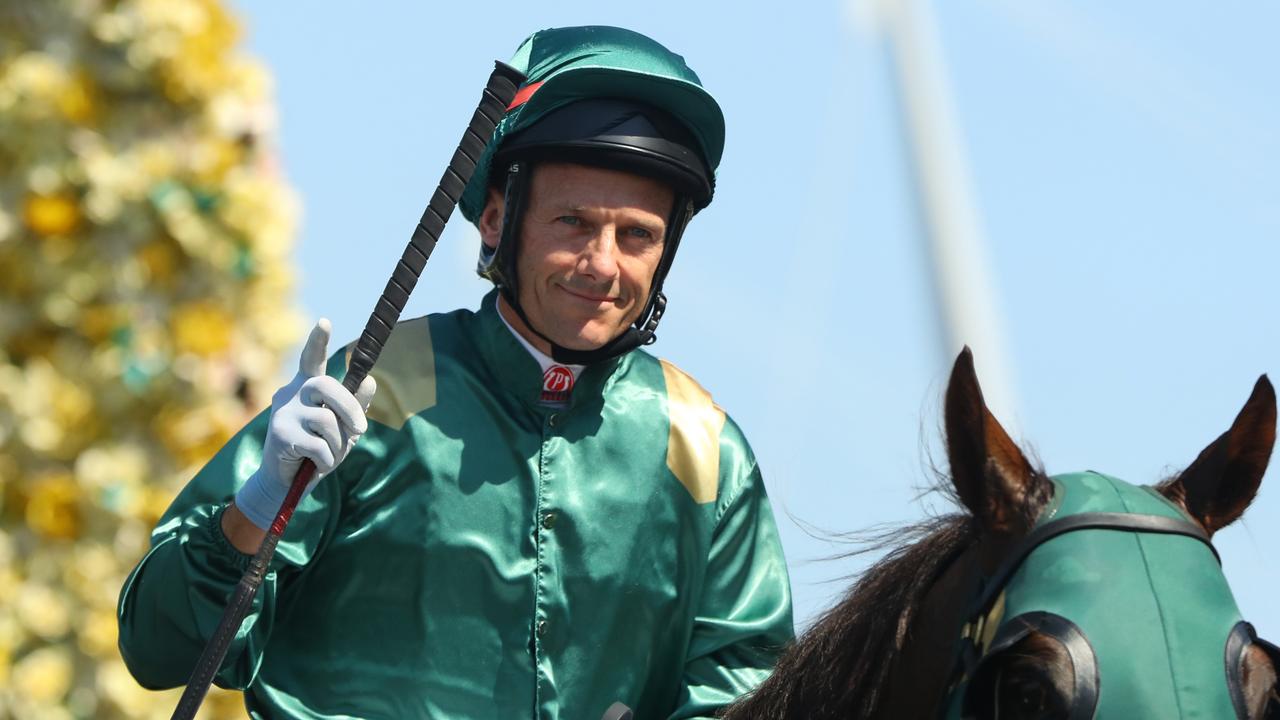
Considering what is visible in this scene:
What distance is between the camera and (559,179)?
384 cm

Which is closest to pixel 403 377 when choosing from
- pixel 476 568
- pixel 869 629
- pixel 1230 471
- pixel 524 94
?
pixel 476 568

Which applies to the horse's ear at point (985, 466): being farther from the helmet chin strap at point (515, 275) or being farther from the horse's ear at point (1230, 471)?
the helmet chin strap at point (515, 275)

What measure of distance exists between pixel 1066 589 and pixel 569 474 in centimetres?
133

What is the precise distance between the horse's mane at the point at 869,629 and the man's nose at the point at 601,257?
833 millimetres

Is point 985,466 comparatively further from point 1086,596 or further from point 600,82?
point 600,82

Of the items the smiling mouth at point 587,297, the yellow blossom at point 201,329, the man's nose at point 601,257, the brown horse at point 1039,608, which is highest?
the yellow blossom at point 201,329

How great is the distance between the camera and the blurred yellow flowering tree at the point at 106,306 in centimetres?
665

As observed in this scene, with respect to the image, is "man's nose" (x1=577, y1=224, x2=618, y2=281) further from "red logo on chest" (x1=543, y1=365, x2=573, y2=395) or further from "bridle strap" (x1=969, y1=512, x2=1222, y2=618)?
"bridle strap" (x1=969, y1=512, x2=1222, y2=618)

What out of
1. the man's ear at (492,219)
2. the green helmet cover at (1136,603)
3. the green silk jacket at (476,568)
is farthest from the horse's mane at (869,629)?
the man's ear at (492,219)

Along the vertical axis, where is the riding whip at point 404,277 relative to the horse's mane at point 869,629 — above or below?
above

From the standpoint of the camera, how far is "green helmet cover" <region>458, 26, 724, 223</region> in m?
3.84

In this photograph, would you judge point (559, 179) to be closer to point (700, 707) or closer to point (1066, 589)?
point (700, 707)

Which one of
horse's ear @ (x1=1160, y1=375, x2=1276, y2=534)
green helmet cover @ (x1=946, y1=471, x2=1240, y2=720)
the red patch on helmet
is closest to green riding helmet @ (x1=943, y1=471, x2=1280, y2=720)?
green helmet cover @ (x1=946, y1=471, x2=1240, y2=720)

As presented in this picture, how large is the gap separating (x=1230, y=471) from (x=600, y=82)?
143 centimetres
